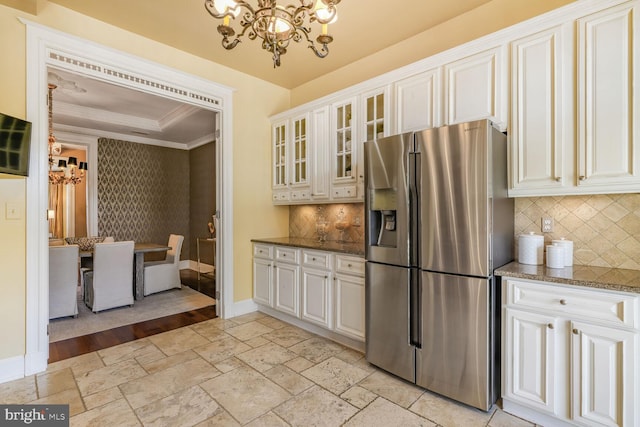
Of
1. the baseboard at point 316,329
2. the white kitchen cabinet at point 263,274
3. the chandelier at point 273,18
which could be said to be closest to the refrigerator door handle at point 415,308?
the baseboard at point 316,329

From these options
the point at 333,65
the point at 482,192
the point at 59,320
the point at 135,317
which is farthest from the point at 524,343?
the point at 59,320

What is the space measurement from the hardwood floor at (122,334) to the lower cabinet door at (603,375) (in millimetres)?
3547

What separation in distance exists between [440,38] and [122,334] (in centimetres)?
445

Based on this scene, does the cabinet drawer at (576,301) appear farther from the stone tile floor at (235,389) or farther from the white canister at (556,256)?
the stone tile floor at (235,389)

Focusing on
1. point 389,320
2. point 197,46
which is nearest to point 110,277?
point 197,46

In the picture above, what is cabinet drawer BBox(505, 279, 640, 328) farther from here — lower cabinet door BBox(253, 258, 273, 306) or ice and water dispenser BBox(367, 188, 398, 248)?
lower cabinet door BBox(253, 258, 273, 306)

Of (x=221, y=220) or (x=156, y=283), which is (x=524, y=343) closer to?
(x=221, y=220)

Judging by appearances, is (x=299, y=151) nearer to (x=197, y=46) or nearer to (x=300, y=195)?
(x=300, y=195)

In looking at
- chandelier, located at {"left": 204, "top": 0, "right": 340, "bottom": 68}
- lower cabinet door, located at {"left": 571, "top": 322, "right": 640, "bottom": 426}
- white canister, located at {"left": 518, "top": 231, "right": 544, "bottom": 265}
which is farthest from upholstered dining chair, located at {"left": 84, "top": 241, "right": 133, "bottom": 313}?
lower cabinet door, located at {"left": 571, "top": 322, "right": 640, "bottom": 426}

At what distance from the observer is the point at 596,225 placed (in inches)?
84.4

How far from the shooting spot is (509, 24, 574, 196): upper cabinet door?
6.65ft

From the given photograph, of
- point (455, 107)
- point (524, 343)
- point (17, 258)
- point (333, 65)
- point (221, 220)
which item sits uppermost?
point (333, 65)

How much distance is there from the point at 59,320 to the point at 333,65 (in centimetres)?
456

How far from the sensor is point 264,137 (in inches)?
167
